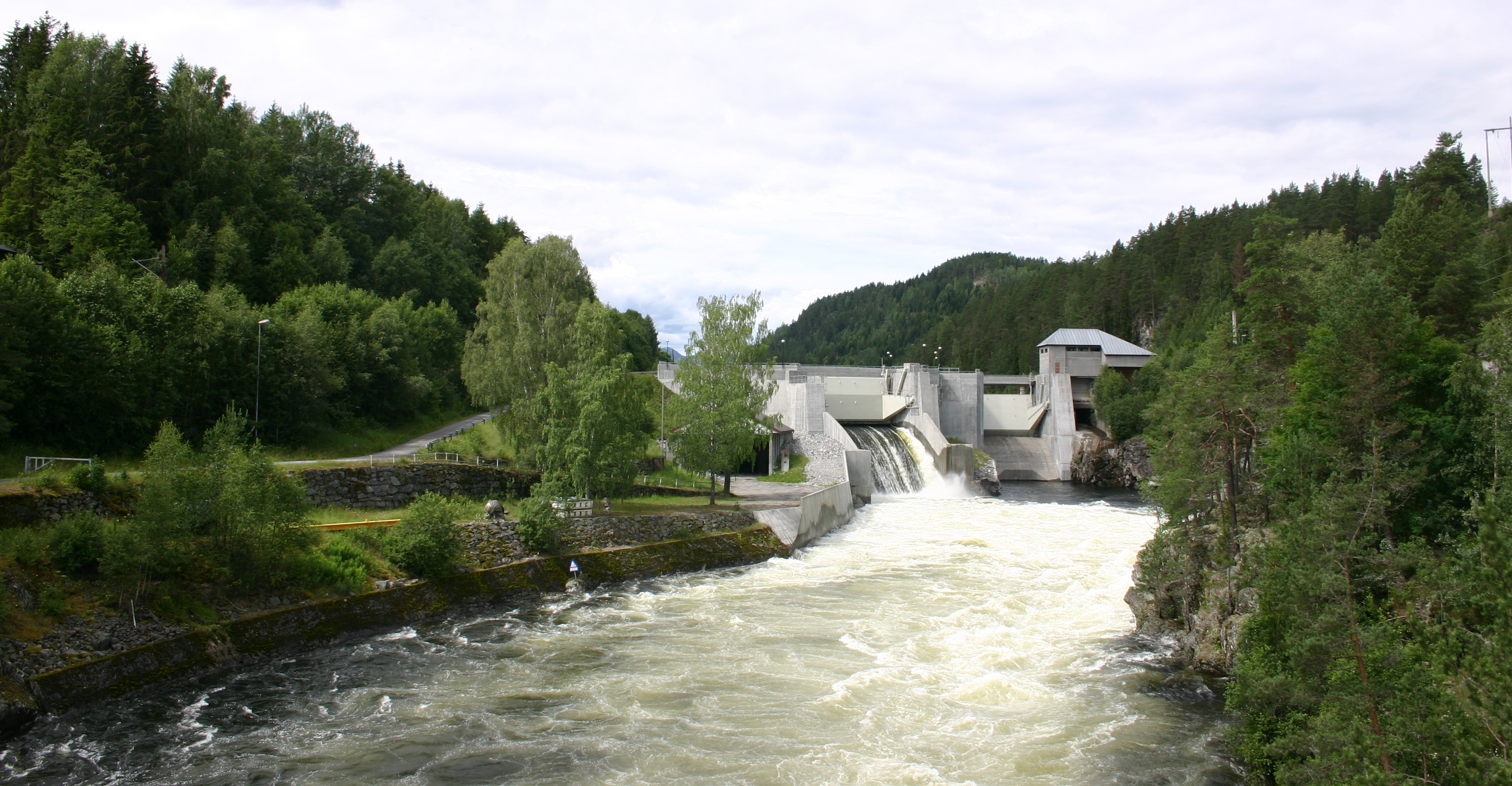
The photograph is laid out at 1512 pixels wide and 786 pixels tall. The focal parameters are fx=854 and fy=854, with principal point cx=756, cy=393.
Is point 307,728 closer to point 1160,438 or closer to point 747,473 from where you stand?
point 1160,438

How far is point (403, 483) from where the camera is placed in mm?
25734

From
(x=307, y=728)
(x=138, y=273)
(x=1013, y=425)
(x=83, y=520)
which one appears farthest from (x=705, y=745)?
(x=1013, y=425)

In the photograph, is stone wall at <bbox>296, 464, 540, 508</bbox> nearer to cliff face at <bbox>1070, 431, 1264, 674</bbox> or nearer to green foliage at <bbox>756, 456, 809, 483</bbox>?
green foliage at <bbox>756, 456, 809, 483</bbox>

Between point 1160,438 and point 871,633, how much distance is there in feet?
36.3

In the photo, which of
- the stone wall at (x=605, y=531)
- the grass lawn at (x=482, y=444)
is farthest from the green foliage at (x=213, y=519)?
the grass lawn at (x=482, y=444)

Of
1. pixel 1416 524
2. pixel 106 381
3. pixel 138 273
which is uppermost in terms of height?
pixel 138 273

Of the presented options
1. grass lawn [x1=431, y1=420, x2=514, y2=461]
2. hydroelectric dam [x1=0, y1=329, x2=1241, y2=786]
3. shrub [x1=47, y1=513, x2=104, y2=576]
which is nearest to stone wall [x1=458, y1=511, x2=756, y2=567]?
hydroelectric dam [x1=0, y1=329, x2=1241, y2=786]

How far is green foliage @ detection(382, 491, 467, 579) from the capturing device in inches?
810

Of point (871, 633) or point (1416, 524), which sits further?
point (871, 633)

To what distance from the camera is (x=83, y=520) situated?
1619 centimetres

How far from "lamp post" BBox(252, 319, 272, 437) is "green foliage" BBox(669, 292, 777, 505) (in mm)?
13593

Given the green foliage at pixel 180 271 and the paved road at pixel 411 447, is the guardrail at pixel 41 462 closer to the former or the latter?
the green foliage at pixel 180 271

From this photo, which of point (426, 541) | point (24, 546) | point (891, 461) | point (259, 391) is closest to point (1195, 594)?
point (426, 541)

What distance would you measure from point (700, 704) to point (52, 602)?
37.3ft
